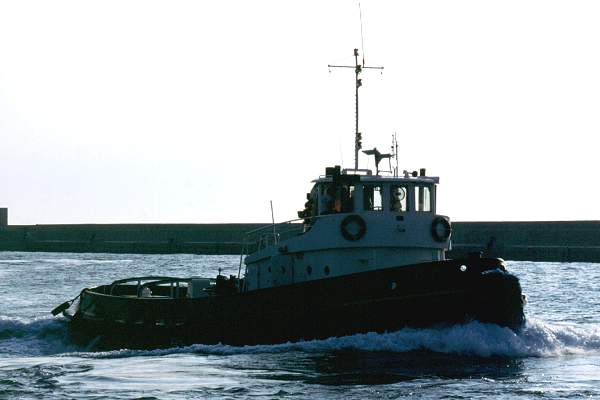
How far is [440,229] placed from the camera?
25125 mm

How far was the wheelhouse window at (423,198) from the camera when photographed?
2525 cm

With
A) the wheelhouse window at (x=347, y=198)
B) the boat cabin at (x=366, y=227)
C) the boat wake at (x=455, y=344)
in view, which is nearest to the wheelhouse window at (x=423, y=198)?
the boat cabin at (x=366, y=227)

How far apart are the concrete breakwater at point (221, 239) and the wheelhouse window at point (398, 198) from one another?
5658 centimetres

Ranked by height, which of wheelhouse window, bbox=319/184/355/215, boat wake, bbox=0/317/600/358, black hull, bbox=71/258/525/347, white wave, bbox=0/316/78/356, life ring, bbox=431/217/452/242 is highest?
wheelhouse window, bbox=319/184/355/215

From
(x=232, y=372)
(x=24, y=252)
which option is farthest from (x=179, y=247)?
(x=232, y=372)

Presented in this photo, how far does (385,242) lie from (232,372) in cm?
563

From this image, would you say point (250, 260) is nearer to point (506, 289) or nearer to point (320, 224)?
point (320, 224)

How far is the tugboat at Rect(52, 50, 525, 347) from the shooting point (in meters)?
22.9

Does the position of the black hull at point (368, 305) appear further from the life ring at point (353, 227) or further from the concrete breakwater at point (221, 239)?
the concrete breakwater at point (221, 239)

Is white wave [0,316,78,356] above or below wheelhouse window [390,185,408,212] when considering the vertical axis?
below

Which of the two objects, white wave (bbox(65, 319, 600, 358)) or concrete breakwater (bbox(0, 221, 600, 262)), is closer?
white wave (bbox(65, 319, 600, 358))

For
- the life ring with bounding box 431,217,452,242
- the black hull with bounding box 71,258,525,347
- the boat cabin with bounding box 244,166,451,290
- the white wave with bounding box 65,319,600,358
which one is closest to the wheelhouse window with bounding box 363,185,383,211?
the boat cabin with bounding box 244,166,451,290

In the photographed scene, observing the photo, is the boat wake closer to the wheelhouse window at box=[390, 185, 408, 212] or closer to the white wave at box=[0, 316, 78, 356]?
the wheelhouse window at box=[390, 185, 408, 212]

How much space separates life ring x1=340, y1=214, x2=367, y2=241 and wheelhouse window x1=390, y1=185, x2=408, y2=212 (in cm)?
105
